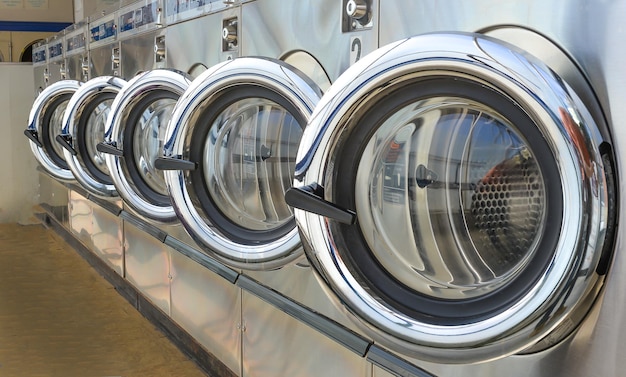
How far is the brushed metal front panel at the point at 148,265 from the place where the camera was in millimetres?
2412

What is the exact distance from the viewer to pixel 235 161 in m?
1.68

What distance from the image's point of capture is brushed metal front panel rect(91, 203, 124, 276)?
2.96 meters

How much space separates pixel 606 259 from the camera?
85cm

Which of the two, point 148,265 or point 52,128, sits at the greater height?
point 52,128

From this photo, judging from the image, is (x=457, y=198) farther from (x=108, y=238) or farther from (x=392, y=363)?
(x=108, y=238)

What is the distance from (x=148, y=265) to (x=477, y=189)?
1845 millimetres

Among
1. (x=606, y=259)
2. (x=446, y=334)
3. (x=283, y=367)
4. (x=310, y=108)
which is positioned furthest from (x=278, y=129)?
(x=606, y=259)

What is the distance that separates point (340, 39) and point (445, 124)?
40 cm

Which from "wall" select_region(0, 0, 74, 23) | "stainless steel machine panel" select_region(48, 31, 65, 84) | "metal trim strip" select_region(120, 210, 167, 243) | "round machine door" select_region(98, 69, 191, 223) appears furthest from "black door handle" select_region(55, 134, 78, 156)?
"wall" select_region(0, 0, 74, 23)

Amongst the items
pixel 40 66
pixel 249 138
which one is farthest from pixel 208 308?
pixel 40 66

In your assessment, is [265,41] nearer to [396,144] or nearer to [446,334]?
[396,144]

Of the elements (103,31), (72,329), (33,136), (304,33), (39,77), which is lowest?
(72,329)

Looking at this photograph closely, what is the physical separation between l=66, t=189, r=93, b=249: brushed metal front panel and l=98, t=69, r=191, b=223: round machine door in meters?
1.36

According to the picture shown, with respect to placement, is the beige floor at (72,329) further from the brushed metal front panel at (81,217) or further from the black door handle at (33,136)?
the black door handle at (33,136)
